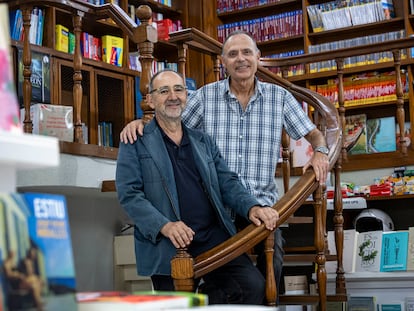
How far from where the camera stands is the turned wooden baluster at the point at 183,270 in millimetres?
2359

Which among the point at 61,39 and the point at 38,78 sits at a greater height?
the point at 61,39

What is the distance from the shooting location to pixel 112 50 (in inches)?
229

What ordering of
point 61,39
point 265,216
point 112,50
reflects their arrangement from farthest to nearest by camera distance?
point 112,50
point 61,39
point 265,216

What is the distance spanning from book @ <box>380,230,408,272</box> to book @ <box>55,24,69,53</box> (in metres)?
2.63

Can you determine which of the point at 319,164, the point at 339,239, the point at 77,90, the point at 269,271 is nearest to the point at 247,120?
the point at 319,164

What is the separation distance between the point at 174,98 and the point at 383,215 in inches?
105

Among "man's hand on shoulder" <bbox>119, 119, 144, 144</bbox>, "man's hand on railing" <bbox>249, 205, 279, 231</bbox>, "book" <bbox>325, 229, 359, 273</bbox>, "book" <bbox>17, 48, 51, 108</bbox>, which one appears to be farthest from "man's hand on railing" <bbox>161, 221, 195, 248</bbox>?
"book" <bbox>17, 48, 51, 108</bbox>

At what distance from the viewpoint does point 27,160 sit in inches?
37.1

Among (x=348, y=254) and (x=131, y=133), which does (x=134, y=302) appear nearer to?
(x=131, y=133)

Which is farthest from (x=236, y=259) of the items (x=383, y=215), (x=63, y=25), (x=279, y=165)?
(x=63, y=25)

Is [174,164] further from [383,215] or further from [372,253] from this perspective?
[383,215]

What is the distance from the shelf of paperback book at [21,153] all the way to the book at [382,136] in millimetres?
4704

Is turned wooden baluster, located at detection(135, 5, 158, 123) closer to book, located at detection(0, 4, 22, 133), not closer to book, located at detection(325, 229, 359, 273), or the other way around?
book, located at detection(325, 229, 359, 273)

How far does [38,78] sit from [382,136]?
2521 mm
